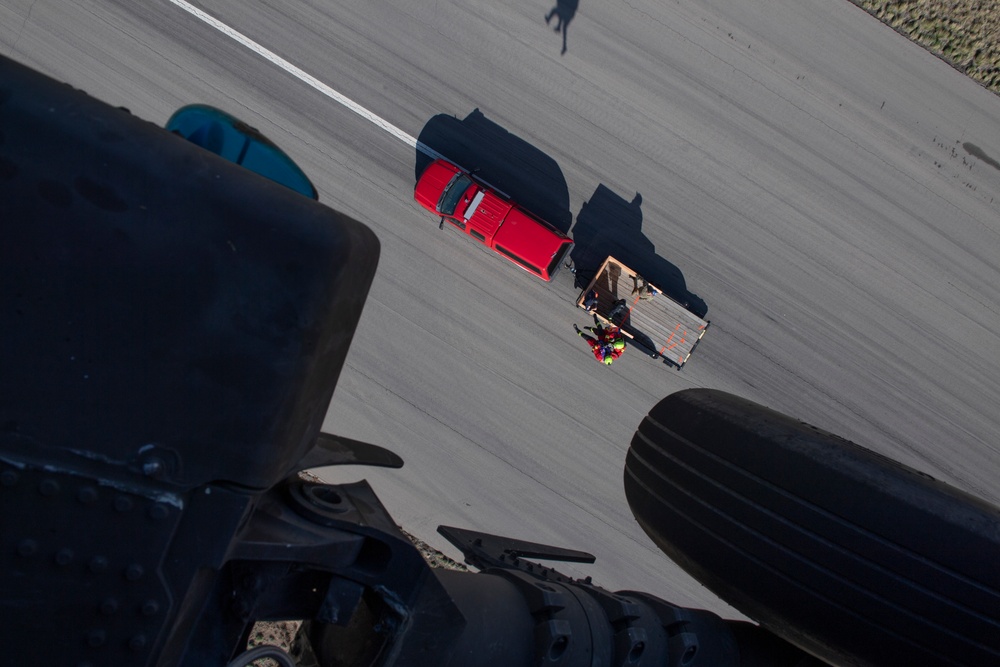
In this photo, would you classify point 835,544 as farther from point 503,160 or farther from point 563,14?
point 563,14

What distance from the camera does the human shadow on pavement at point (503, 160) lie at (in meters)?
8.23

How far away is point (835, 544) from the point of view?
3984 mm

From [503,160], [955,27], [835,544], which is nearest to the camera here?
[835,544]

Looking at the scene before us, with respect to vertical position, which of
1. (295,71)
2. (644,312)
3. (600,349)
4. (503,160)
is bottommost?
(600,349)

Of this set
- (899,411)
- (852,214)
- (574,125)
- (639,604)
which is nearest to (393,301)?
(574,125)

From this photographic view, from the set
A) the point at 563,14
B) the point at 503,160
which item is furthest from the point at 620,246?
the point at 563,14

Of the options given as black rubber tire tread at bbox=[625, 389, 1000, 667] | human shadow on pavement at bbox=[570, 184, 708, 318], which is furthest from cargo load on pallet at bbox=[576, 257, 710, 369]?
black rubber tire tread at bbox=[625, 389, 1000, 667]

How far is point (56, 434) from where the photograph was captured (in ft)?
7.62

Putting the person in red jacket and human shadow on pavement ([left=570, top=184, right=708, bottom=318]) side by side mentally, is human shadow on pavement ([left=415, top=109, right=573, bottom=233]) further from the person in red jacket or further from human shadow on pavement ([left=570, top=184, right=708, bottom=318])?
the person in red jacket

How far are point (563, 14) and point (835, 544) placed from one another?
6.83m

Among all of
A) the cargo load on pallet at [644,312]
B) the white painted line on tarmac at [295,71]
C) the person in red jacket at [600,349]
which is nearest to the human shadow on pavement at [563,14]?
the white painted line on tarmac at [295,71]

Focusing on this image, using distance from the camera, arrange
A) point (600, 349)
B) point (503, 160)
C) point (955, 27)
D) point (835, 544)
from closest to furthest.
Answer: point (835, 544) → point (955, 27) → point (600, 349) → point (503, 160)

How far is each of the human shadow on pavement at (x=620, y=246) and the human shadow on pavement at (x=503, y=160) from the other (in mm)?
308

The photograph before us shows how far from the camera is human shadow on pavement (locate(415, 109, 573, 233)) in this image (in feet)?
27.0
